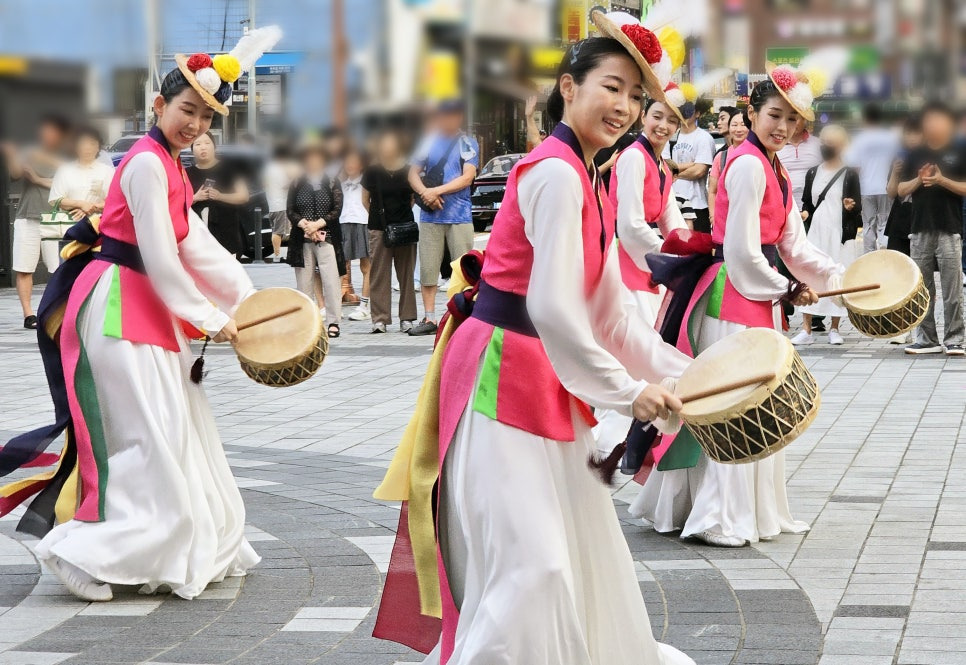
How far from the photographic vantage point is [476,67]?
4809 cm

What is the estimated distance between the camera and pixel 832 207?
12.6m

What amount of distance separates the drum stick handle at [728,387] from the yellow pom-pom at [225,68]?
2368 mm

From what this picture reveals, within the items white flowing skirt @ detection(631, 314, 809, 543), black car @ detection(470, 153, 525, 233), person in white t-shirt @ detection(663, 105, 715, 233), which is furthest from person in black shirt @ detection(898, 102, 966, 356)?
black car @ detection(470, 153, 525, 233)

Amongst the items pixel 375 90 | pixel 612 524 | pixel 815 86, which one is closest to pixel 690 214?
pixel 815 86

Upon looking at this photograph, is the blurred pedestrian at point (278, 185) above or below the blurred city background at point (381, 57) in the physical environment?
below

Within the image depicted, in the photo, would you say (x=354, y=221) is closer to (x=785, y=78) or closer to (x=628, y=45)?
(x=785, y=78)

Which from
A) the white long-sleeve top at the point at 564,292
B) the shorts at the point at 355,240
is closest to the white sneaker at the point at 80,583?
the white long-sleeve top at the point at 564,292

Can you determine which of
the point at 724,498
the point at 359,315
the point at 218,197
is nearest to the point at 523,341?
the point at 724,498

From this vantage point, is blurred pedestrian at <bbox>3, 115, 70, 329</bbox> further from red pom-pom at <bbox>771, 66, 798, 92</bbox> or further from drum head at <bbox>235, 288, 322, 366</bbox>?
red pom-pom at <bbox>771, 66, 798, 92</bbox>

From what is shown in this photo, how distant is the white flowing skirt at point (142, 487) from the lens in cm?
505

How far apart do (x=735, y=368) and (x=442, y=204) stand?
984 cm

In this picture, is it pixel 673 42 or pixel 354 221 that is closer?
pixel 673 42

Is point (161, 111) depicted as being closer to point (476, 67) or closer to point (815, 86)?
point (815, 86)

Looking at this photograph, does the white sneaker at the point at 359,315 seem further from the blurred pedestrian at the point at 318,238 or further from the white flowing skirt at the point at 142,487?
the white flowing skirt at the point at 142,487
